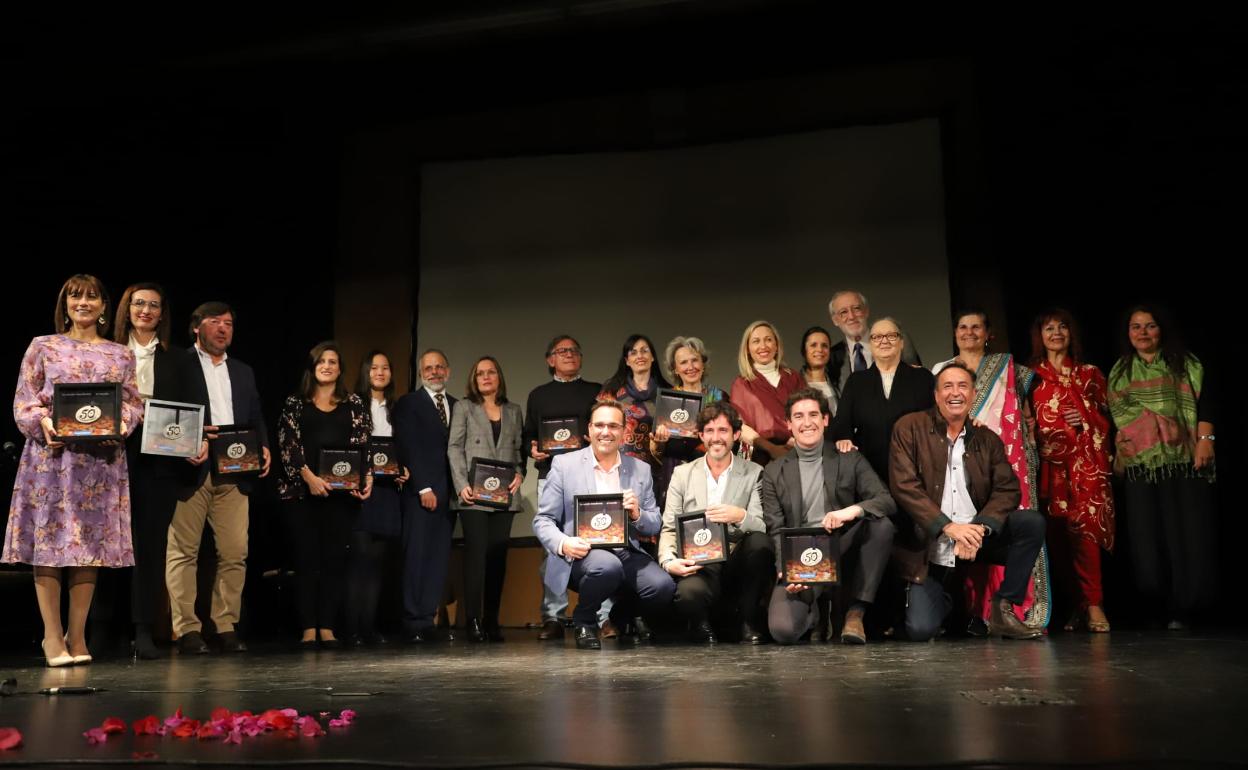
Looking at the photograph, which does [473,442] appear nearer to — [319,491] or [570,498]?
[319,491]

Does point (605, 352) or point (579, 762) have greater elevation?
point (605, 352)

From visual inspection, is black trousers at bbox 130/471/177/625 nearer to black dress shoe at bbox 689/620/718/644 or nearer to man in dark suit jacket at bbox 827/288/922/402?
black dress shoe at bbox 689/620/718/644

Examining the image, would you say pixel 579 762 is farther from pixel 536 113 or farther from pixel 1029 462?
pixel 536 113

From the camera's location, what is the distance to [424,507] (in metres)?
5.55

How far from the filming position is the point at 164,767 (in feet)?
6.81

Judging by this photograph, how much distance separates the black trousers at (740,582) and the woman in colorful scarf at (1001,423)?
0.88 meters

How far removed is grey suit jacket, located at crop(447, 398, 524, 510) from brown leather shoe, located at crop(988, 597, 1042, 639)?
2.25 metres

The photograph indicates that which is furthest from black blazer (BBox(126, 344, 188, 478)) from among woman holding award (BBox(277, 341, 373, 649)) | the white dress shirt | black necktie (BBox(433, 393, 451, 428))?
black necktie (BBox(433, 393, 451, 428))

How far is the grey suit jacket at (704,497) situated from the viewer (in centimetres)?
475

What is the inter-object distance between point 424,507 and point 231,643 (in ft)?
3.57

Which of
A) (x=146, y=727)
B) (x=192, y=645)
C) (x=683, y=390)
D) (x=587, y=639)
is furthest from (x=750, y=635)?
(x=146, y=727)

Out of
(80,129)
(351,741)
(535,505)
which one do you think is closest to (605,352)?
(535,505)

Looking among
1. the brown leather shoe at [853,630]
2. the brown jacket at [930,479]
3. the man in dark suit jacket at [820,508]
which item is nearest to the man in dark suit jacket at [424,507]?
the man in dark suit jacket at [820,508]

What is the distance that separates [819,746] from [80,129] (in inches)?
220
